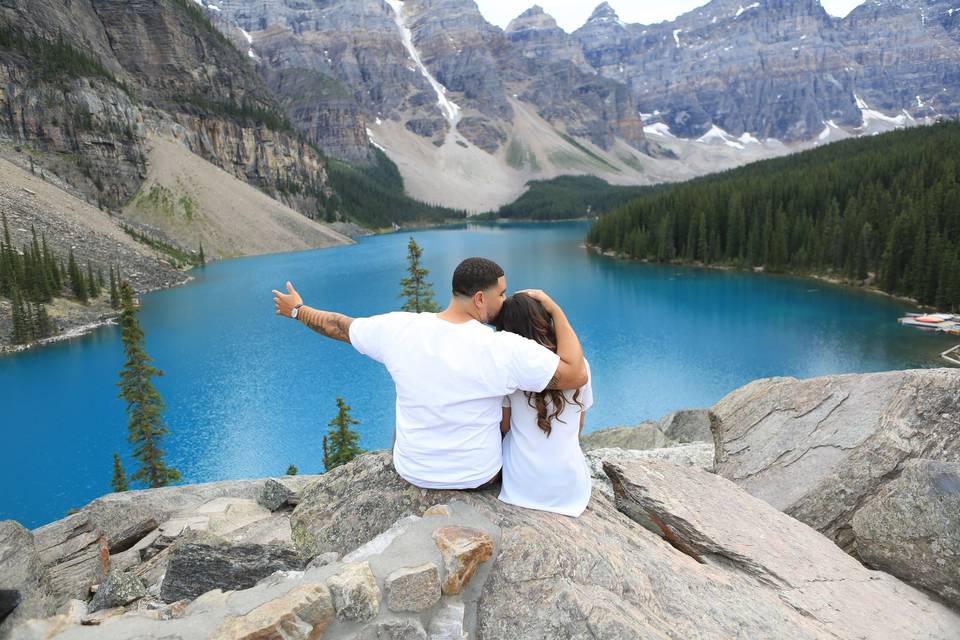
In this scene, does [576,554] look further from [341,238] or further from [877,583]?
[341,238]

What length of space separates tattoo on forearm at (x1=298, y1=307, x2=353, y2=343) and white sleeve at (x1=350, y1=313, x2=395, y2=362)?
11.4 inches

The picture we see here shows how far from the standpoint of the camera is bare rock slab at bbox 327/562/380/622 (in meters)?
3.54

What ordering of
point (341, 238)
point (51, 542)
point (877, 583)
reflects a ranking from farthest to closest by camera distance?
point (341, 238) → point (51, 542) → point (877, 583)

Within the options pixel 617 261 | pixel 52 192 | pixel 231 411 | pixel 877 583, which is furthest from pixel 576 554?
pixel 52 192

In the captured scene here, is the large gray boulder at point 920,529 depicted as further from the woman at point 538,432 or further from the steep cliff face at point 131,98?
the steep cliff face at point 131,98

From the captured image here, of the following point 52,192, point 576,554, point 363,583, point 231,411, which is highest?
point 52,192

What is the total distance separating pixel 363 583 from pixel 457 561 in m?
Result: 0.67

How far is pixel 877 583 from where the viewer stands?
5.91 m

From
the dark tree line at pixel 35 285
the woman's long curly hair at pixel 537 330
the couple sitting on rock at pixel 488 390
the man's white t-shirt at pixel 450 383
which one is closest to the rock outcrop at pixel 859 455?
the couple sitting on rock at pixel 488 390

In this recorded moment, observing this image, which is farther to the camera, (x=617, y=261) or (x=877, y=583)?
(x=617, y=261)

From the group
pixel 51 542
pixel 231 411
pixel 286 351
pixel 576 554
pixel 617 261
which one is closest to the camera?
pixel 576 554

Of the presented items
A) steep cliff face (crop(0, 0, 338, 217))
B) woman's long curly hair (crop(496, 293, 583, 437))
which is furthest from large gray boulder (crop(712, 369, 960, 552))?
steep cliff face (crop(0, 0, 338, 217))

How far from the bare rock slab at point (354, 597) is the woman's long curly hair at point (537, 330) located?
1749 millimetres

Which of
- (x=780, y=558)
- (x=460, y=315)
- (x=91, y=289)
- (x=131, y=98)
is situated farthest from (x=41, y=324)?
(x=131, y=98)
